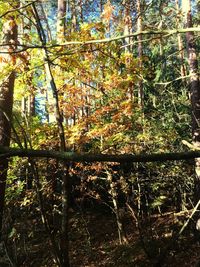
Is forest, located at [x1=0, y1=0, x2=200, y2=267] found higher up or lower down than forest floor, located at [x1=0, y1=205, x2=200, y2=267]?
higher up

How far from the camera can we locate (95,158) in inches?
51.5

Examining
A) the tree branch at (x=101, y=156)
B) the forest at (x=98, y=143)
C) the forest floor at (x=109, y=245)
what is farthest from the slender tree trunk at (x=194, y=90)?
the tree branch at (x=101, y=156)

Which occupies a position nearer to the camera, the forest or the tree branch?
the tree branch

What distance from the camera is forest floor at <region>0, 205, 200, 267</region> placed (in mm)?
8828

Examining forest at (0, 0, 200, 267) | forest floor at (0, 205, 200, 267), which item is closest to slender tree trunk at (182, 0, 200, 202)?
forest at (0, 0, 200, 267)

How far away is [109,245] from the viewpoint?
33.5ft

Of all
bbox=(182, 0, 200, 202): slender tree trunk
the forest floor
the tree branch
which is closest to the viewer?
the tree branch

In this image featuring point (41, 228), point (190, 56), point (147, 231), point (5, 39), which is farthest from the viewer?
point (41, 228)

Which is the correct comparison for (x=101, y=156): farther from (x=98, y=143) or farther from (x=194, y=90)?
(x=194, y=90)

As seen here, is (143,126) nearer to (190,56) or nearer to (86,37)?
(190,56)

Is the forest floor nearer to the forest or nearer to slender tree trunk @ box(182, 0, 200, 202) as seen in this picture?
the forest

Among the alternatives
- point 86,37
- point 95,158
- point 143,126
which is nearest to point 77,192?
point 143,126

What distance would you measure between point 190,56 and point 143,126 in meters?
2.39

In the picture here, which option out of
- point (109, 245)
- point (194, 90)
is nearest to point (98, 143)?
point (194, 90)
